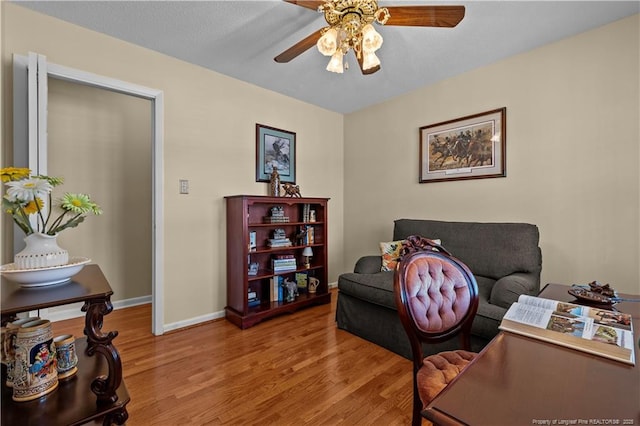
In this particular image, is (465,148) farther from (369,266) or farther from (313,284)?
(313,284)

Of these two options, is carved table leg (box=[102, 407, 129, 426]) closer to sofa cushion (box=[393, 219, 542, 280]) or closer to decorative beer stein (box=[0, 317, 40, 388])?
decorative beer stein (box=[0, 317, 40, 388])

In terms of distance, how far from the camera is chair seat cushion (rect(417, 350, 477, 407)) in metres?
1.06

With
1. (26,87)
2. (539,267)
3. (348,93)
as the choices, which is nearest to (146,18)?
(26,87)

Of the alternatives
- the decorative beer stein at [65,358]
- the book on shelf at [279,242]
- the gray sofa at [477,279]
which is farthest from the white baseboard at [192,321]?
the decorative beer stein at [65,358]

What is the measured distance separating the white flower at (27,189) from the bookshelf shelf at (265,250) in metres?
1.80

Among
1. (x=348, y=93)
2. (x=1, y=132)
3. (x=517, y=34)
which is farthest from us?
(x=348, y=93)

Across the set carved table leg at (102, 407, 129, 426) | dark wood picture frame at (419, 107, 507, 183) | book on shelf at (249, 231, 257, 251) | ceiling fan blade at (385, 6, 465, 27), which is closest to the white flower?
carved table leg at (102, 407, 129, 426)

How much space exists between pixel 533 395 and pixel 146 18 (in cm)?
295

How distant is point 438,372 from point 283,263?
7.14ft

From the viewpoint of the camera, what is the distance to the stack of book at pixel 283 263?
3.10m

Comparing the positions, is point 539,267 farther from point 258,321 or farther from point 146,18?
point 146,18

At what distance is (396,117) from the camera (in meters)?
3.53

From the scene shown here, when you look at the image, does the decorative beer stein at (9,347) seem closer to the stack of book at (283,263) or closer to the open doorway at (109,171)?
the stack of book at (283,263)

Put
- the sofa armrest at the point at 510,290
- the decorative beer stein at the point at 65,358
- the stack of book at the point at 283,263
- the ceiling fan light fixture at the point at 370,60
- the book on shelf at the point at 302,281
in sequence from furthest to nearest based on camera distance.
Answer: the book on shelf at the point at 302,281, the stack of book at the point at 283,263, the sofa armrest at the point at 510,290, the ceiling fan light fixture at the point at 370,60, the decorative beer stein at the point at 65,358
